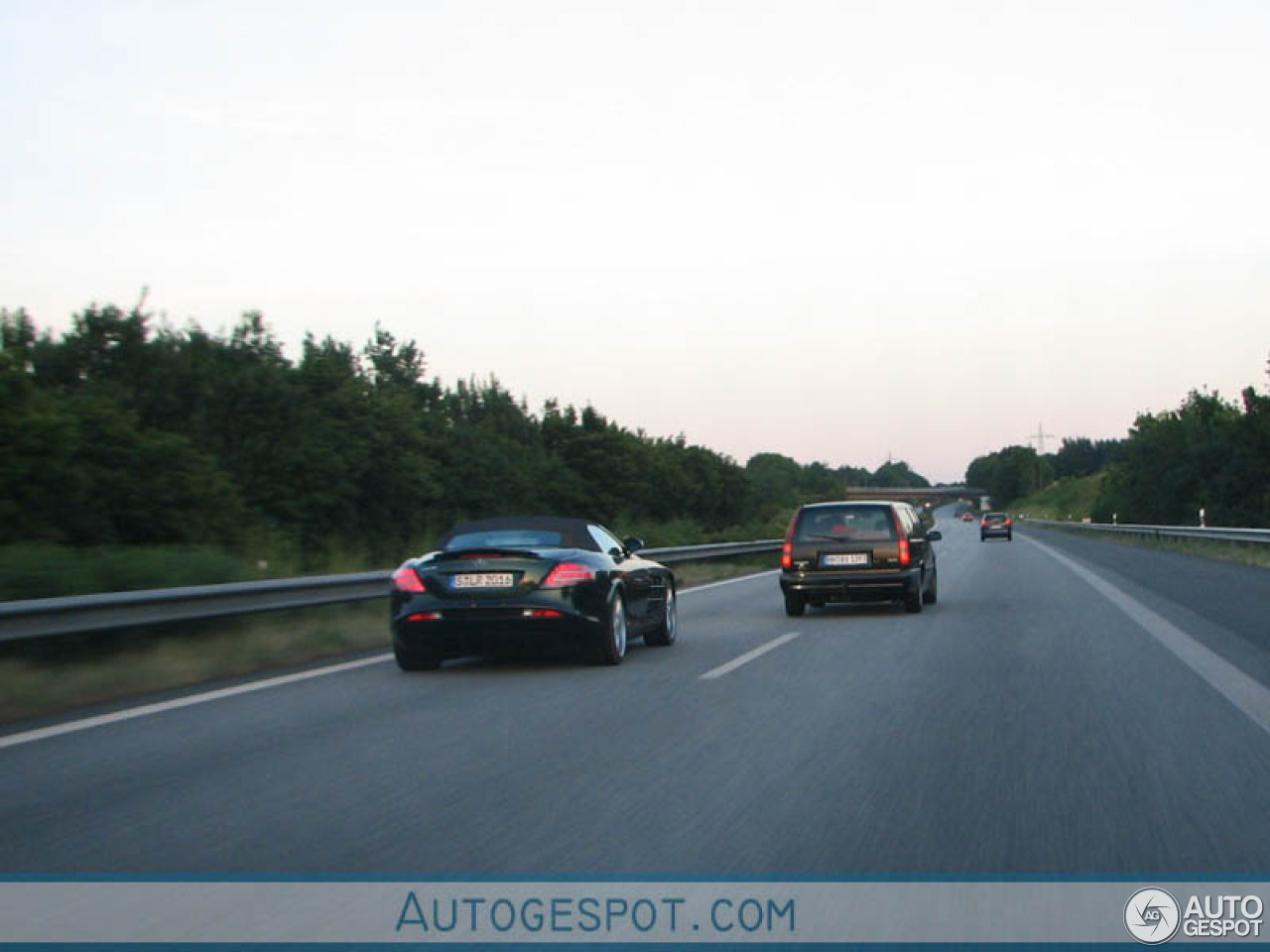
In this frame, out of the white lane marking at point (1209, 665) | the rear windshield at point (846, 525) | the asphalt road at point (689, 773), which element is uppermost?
the rear windshield at point (846, 525)

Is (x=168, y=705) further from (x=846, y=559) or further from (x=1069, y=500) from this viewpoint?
(x=1069, y=500)

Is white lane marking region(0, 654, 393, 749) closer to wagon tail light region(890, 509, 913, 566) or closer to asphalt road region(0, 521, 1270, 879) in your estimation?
asphalt road region(0, 521, 1270, 879)

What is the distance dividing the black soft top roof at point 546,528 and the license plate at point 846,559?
18.0 ft

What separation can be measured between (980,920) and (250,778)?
3.69 m

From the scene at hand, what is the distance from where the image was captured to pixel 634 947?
12.6ft

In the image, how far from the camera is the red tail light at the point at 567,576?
34.3ft

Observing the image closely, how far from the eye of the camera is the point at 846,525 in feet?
54.6

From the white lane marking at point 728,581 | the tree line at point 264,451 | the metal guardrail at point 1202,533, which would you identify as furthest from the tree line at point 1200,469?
the white lane marking at point 728,581

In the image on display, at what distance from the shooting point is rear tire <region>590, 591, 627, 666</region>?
10.8 meters

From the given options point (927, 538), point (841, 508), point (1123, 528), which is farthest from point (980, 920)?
point (1123, 528)

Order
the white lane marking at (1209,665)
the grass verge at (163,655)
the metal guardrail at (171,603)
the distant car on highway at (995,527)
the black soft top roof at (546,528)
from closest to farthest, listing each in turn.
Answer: the white lane marking at (1209,665) < the metal guardrail at (171,603) < the grass verge at (163,655) < the black soft top roof at (546,528) < the distant car on highway at (995,527)

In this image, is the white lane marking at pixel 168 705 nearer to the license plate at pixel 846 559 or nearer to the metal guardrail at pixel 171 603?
the metal guardrail at pixel 171 603

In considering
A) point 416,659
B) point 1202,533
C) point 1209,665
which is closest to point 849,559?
point 1209,665

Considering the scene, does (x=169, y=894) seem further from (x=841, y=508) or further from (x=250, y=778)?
(x=841, y=508)
